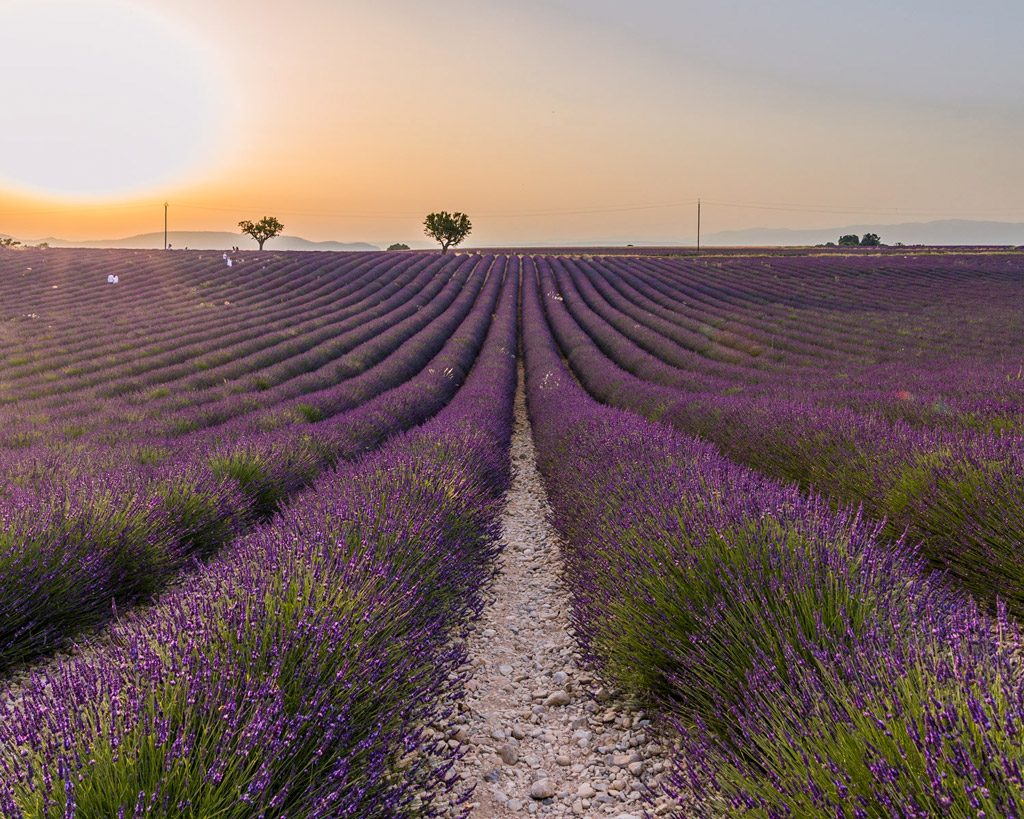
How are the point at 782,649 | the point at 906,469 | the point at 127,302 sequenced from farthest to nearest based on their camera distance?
the point at 127,302 → the point at 906,469 → the point at 782,649

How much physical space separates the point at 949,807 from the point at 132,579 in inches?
157

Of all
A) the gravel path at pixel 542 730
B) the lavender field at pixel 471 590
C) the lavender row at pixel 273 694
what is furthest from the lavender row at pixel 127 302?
the gravel path at pixel 542 730

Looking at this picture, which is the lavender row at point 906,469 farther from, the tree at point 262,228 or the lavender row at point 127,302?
the tree at point 262,228

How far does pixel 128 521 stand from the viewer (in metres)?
3.60

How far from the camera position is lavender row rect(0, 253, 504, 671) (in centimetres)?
293

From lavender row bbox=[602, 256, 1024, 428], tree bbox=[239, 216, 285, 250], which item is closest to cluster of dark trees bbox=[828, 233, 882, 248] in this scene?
lavender row bbox=[602, 256, 1024, 428]

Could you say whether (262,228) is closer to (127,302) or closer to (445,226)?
(445,226)

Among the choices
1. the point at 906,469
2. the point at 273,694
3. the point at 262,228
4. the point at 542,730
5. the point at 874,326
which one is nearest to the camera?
the point at 273,694

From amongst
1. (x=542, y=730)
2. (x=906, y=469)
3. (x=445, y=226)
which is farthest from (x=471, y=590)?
(x=445, y=226)

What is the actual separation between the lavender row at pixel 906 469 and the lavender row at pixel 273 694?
2.67 metres

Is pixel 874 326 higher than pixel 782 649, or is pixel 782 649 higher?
pixel 874 326

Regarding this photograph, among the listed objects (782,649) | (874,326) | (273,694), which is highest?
(874,326)

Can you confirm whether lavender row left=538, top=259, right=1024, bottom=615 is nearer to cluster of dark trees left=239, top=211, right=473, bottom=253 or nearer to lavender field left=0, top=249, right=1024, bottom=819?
lavender field left=0, top=249, right=1024, bottom=819

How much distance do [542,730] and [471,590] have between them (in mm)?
1113
